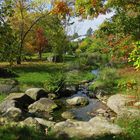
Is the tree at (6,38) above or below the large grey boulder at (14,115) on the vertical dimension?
above

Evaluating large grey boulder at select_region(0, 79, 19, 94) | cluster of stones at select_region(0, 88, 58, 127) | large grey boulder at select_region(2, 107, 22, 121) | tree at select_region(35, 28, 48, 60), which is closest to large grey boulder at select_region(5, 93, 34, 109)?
cluster of stones at select_region(0, 88, 58, 127)

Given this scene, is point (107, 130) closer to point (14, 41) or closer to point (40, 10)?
point (14, 41)

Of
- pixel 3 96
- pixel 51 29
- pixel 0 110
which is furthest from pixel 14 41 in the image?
pixel 51 29

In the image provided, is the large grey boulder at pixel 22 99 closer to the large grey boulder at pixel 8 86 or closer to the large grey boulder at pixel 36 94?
the large grey boulder at pixel 36 94

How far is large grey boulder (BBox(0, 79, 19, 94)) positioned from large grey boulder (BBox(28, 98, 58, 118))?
408 cm

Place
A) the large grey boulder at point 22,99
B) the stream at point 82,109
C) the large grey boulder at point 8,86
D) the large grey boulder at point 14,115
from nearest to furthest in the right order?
the large grey boulder at point 14,115 → the stream at point 82,109 → the large grey boulder at point 22,99 → the large grey boulder at point 8,86

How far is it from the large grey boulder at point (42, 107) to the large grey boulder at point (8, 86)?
13.4ft

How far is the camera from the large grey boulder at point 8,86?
28981 millimetres

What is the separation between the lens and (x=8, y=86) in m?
30.0

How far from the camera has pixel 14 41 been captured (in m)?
16.3

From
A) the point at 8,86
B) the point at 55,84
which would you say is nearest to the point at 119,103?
the point at 55,84

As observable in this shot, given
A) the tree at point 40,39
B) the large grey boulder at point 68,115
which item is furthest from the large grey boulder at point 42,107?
the tree at point 40,39

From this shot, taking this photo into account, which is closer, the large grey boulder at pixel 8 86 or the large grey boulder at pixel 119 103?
the large grey boulder at pixel 119 103

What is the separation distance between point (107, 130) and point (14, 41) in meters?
5.72
